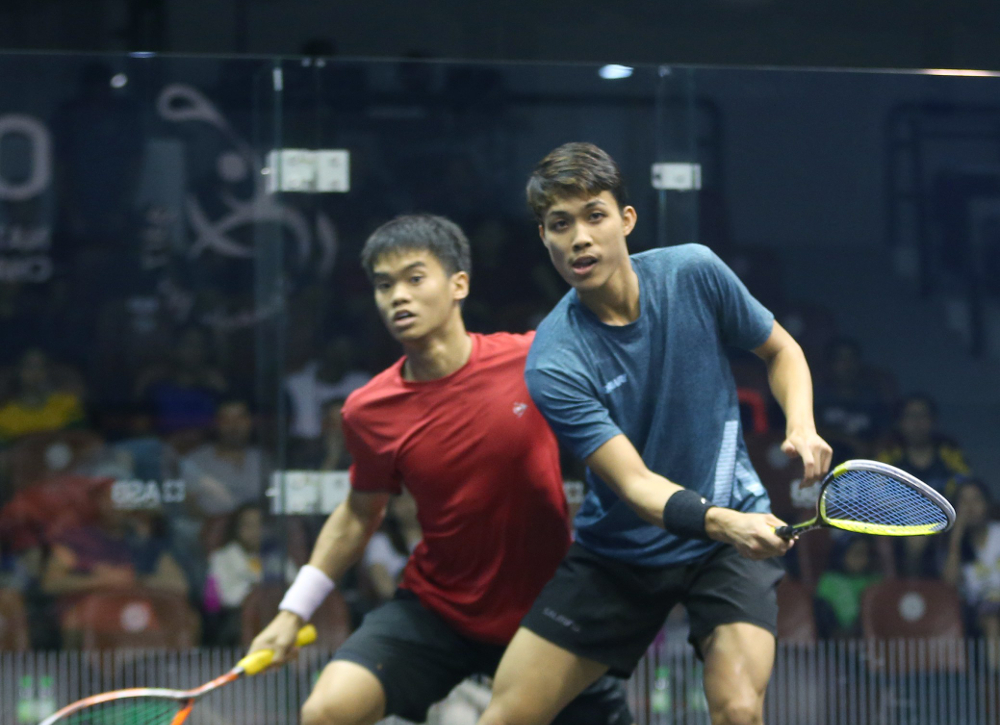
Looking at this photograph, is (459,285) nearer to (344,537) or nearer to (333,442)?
(344,537)

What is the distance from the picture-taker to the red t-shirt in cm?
211

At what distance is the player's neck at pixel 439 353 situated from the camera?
7.04 ft

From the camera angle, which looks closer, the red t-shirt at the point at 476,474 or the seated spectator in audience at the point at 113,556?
the red t-shirt at the point at 476,474

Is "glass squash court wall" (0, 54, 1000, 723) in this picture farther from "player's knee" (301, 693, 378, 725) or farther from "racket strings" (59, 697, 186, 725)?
"player's knee" (301, 693, 378, 725)

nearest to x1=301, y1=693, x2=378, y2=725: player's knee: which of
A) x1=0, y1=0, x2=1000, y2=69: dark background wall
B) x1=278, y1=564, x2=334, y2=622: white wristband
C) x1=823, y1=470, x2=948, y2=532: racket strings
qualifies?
x1=278, y1=564, x2=334, y2=622: white wristband

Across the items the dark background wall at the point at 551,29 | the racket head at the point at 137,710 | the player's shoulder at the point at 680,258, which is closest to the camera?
the player's shoulder at the point at 680,258

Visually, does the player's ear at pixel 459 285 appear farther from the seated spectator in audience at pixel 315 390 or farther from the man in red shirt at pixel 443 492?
the seated spectator in audience at pixel 315 390

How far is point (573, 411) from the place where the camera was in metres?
1.87

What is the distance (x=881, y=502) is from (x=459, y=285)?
85cm

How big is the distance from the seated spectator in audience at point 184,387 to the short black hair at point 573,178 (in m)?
1.12

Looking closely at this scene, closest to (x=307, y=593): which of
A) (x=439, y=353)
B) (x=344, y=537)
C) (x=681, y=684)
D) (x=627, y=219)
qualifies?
(x=344, y=537)

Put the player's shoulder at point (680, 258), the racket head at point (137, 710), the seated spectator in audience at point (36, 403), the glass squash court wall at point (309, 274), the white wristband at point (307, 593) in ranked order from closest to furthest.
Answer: the player's shoulder at point (680, 258), the racket head at point (137, 710), the white wristband at point (307, 593), the glass squash court wall at point (309, 274), the seated spectator in audience at point (36, 403)

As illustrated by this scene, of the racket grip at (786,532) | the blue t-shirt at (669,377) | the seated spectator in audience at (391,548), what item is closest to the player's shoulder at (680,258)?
the blue t-shirt at (669,377)

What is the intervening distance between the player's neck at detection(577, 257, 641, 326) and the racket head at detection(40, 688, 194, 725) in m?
0.92
